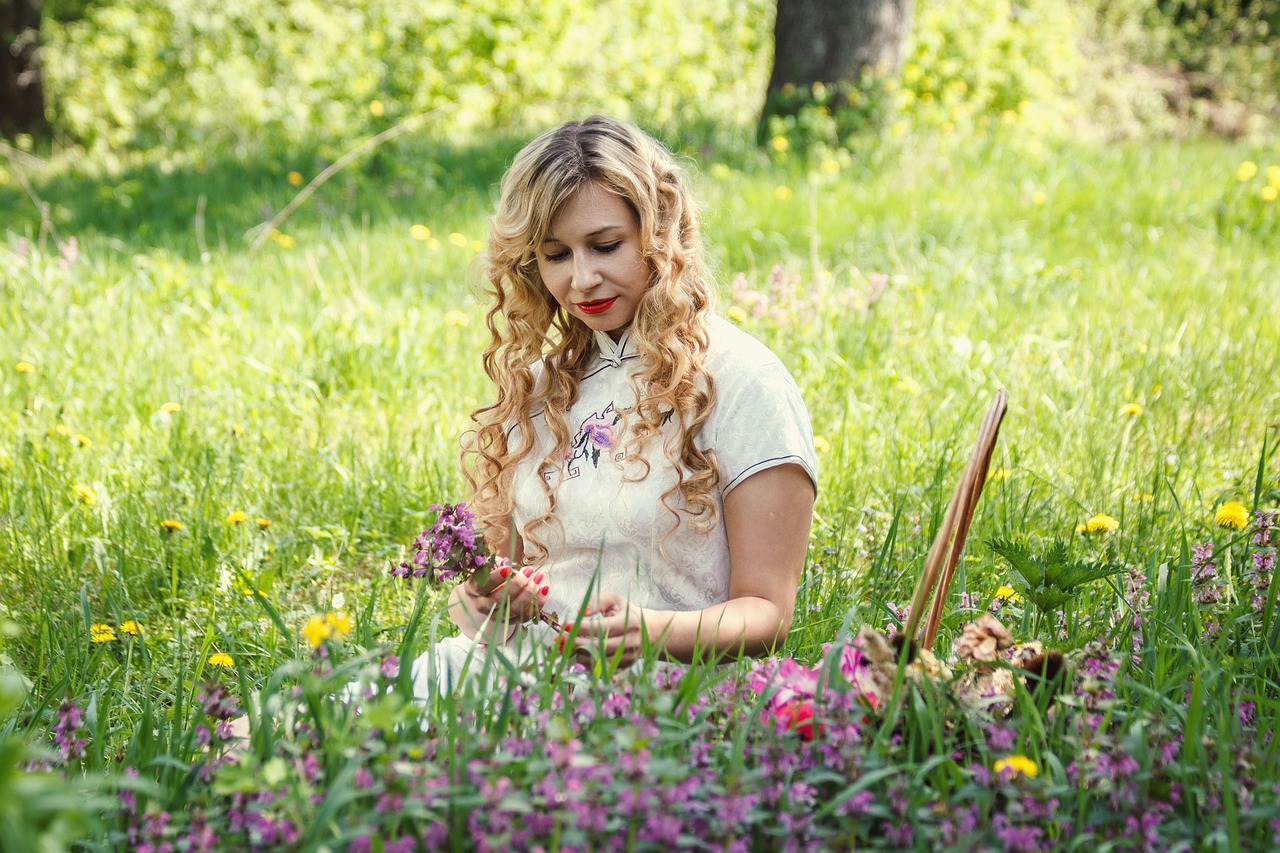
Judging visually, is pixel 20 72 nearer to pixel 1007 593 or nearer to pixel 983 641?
pixel 1007 593

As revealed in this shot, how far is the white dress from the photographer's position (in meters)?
2.13

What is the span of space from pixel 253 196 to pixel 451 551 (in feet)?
19.7

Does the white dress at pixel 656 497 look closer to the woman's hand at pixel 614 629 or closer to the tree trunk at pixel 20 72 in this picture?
the woman's hand at pixel 614 629

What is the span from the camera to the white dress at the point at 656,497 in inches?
84.0

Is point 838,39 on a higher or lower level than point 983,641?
higher

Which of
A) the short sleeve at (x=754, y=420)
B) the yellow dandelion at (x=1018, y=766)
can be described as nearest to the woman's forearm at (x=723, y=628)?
the short sleeve at (x=754, y=420)

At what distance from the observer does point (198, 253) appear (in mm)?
5980

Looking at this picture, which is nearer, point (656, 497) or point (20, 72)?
point (656, 497)

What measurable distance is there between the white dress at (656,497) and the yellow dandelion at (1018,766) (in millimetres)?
736

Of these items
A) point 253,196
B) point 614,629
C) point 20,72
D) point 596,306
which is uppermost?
point 596,306

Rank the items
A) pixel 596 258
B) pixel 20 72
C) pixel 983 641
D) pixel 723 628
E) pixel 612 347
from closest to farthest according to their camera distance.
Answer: pixel 983 641
pixel 723 628
pixel 596 258
pixel 612 347
pixel 20 72

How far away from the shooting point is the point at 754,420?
2.13m

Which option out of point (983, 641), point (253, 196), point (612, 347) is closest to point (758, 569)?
point (983, 641)

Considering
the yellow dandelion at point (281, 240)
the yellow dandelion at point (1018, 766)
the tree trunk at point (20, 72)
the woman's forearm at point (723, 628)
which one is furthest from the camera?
the tree trunk at point (20, 72)
